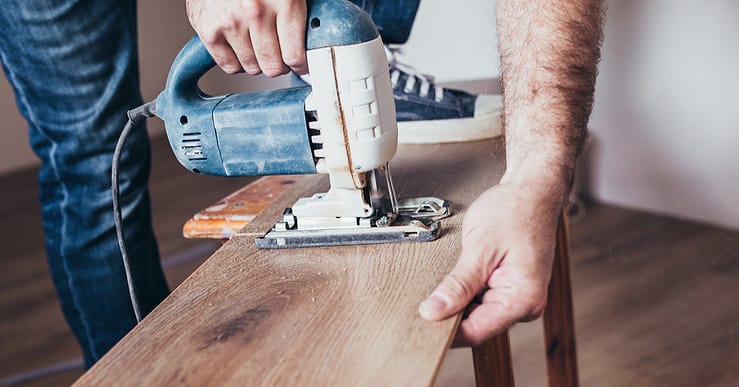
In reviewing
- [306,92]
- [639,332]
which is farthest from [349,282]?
[639,332]

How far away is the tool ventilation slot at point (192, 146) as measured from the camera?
0.94 m

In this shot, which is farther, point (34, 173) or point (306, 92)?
point (34, 173)

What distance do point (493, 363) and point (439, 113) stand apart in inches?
19.5

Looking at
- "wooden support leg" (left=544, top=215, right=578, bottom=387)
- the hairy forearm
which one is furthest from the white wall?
the hairy forearm

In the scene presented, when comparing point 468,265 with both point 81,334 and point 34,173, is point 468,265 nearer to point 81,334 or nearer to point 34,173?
point 81,334

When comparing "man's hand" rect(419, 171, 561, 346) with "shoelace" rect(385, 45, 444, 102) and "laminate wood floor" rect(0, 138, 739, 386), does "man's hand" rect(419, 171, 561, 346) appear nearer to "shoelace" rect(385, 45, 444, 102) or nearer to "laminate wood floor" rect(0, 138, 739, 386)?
"shoelace" rect(385, 45, 444, 102)

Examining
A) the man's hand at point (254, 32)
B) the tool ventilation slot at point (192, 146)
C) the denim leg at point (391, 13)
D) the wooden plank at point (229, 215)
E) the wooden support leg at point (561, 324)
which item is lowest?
the wooden support leg at point (561, 324)

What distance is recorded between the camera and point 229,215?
3.77ft

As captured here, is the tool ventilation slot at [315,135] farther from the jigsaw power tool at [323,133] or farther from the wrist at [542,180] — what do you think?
the wrist at [542,180]

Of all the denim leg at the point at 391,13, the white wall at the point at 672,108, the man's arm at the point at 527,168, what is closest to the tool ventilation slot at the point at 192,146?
the man's arm at the point at 527,168

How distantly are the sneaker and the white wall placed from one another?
109 cm

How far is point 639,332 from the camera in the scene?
5.81 feet

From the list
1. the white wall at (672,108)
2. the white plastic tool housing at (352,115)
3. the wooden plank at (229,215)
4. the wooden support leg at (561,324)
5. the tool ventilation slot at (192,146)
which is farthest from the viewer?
the white wall at (672,108)

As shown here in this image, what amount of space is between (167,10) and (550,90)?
344 cm
